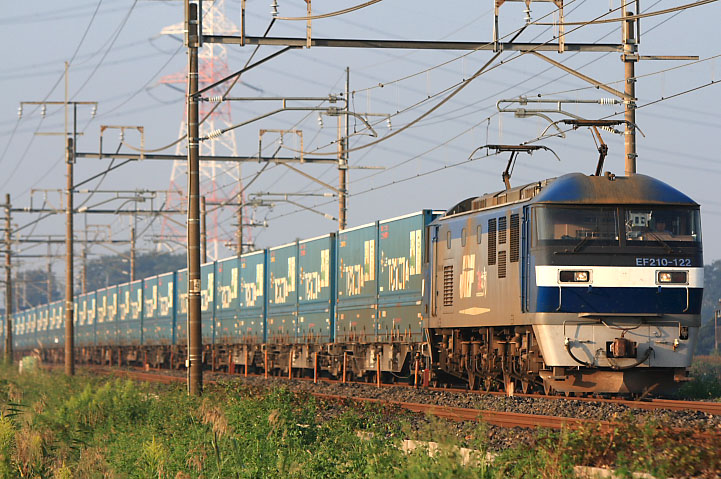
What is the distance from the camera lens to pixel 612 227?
18062 millimetres

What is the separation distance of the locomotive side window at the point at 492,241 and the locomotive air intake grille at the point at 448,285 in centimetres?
206

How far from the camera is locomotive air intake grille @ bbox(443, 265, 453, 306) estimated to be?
2238cm

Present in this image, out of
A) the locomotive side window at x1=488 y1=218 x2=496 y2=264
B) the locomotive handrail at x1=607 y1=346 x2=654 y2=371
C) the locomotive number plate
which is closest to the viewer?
the locomotive handrail at x1=607 y1=346 x2=654 y2=371

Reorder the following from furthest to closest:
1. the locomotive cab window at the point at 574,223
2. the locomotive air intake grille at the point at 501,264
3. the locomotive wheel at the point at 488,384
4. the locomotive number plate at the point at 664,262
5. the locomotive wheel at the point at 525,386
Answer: the locomotive wheel at the point at 488,384, the locomotive wheel at the point at 525,386, the locomotive air intake grille at the point at 501,264, the locomotive cab window at the point at 574,223, the locomotive number plate at the point at 664,262

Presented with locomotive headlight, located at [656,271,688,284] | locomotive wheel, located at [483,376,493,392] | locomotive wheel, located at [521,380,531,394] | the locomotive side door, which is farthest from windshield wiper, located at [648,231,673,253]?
locomotive wheel, located at [483,376,493,392]

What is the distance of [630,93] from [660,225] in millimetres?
5925

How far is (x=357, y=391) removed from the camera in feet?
85.0

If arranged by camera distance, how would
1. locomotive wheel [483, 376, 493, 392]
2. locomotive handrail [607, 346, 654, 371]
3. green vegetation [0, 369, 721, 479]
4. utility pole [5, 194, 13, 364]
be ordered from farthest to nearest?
1. utility pole [5, 194, 13, 364]
2. locomotive wheel [483, 376, 493, 392]
3. locomotive handrail [607, 346, 654, 371]
4. green vegetation [0, 369, 721, 479]

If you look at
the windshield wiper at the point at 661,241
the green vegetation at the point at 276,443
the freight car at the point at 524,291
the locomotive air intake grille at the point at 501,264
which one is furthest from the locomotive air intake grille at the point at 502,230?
the green vegetation at the point at 276,443

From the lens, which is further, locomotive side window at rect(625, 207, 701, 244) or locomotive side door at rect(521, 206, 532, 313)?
locomotive side door at rect(521, 206, 532, 313)

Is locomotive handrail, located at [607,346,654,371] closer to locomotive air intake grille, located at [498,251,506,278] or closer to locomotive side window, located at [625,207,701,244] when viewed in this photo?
locomotive side window, located at [625,207,701,244]

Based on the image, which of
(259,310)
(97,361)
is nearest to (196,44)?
(259,310)

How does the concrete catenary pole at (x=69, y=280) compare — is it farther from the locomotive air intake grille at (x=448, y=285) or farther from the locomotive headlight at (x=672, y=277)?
the locomotive headlight at (x=672, y=277)

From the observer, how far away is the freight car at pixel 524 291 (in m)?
17.9
